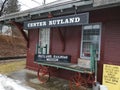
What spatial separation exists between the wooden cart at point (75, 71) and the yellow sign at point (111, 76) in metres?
0.44

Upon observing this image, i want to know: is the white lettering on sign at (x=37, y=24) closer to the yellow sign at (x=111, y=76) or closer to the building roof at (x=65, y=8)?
the building roof at (x=65, y=8)

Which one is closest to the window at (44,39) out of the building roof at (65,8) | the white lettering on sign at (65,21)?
the building roof at (65,8)

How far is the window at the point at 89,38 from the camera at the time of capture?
31.2ft

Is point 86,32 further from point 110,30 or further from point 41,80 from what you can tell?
point 41,80

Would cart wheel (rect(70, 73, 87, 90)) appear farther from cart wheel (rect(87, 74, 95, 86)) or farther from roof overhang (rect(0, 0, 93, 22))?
roof overhang (rect(0, 0, 93, 22))

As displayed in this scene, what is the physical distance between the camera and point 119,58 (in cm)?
858

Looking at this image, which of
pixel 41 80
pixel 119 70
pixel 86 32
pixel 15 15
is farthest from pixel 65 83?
pixel 15 15

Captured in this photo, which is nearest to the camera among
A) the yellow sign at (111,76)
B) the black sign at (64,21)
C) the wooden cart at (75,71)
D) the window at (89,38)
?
the yellow sign at (111,76)

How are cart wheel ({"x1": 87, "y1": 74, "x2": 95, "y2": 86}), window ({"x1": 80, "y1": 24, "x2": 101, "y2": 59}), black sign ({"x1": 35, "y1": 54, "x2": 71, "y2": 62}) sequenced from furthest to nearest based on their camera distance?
black sign ({"x1": 35, "y1": 54, "x2": 71, "y2": 62}) → window ({"x1": 80, "y1": 24, "x2": 101, "y2": 59}) → cart wheel ({"x1": 87, "y1": 74, "x2": 95, "y2": 86})

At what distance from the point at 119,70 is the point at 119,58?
0.70 metres

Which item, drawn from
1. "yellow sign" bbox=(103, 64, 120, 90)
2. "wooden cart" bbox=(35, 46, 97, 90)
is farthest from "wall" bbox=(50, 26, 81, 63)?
"yellow sign" bbox=(103, 64, 120, 90)

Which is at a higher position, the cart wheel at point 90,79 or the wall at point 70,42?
the wall at point 70,42

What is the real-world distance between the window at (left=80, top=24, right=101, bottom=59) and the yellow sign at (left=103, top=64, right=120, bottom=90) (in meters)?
1.06

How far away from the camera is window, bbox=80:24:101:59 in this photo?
9.52 m
